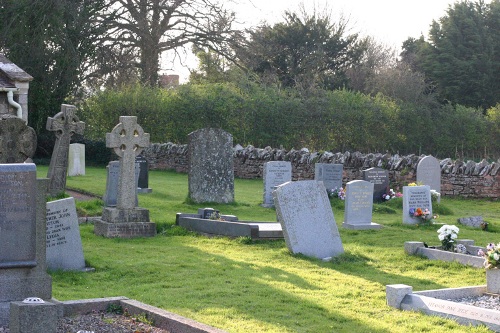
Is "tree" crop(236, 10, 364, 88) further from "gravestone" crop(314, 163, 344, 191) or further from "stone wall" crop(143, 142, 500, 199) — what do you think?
"gravestone" crop(314, 163, 344, 191)

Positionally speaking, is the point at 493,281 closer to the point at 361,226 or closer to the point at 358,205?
the point at 361,226

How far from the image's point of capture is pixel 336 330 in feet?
25.4

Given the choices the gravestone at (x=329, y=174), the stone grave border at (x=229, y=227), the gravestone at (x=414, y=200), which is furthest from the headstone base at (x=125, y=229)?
the gravestone at (x=329, y=174)

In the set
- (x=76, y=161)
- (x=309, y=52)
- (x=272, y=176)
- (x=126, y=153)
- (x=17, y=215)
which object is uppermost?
(x=309, y=52)

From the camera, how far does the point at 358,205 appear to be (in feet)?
51.4

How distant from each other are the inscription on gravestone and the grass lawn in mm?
1199

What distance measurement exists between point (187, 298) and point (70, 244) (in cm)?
246

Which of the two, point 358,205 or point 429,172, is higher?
point 429,172

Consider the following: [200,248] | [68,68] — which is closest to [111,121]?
[68,68]

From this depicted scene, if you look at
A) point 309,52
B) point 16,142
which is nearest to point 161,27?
point 309,52

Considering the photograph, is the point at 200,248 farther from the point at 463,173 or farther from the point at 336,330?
the point at 463,173

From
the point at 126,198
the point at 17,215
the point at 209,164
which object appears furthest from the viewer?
the point at 209,164

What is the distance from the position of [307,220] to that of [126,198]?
3.80 metres

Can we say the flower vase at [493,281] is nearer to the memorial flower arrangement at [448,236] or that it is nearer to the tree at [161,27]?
the memorial flower arrangement at [448,236]
